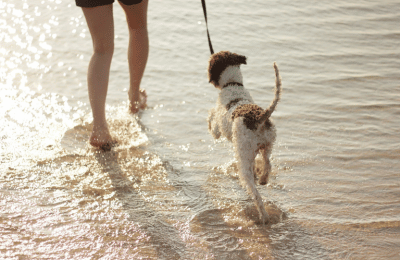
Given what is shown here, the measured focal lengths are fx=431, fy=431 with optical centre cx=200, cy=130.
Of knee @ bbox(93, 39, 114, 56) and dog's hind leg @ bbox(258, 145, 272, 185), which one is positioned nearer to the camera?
dog's hind leg @ bbox(258, 145, 272, 185)

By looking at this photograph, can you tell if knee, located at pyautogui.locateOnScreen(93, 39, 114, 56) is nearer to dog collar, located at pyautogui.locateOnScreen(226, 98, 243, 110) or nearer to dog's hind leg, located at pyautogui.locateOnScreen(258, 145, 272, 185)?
dog collar, located at pyautogui.locateOnScreen(226, 98, 243, 110)

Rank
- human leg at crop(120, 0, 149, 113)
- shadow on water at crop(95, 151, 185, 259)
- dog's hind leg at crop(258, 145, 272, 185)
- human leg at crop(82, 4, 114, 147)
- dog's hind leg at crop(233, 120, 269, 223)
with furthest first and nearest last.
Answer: human leg at crop(120, 0, 149, 113), human leg at crop(82, 4, 114, 147), dog's hind leg at crop(258, 145, 272, 185), dog's hind leg at crop(233, 120, 269, 223), shadow on water at crop(95, 151, 185, 259)

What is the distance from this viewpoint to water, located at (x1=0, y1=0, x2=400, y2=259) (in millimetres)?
3008

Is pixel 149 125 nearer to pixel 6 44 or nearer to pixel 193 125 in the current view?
pixel 193 125

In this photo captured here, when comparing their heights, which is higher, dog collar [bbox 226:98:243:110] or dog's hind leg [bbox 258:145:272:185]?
dog collar [bbox 226:98:243:110]

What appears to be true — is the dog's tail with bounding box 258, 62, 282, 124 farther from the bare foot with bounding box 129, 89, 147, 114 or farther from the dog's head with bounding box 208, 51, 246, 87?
the bare foot with bounding box 129, 89, 147, 114

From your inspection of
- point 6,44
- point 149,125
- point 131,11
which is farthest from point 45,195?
point 6,44

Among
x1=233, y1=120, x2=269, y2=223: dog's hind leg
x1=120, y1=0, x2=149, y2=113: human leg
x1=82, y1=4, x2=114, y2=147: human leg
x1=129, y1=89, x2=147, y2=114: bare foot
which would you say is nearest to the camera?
x1=233, y1=120, x2=269, y2=223: dog's hind leg

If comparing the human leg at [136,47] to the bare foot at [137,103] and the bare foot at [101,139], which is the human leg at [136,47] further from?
the bare foot at [101,139]

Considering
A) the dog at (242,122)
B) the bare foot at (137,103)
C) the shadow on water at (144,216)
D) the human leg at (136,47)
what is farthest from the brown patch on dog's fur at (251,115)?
the bare foot at (137,103)

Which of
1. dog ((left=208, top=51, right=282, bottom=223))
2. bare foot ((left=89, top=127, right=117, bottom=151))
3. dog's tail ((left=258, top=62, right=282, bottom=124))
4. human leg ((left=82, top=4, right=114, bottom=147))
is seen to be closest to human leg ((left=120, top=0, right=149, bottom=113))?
human leg ((left=82, top=4, right=114, bottom=147))

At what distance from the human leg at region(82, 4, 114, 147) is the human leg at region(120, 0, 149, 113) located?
431 mm

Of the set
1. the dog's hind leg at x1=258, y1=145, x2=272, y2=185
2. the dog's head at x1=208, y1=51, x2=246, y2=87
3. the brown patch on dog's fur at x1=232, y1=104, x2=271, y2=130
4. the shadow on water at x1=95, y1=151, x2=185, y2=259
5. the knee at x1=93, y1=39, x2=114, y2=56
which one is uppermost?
the knee at x1=93, y1=39, x2=114, y2=56

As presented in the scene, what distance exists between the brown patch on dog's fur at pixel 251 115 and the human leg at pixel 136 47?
5.22 ft
